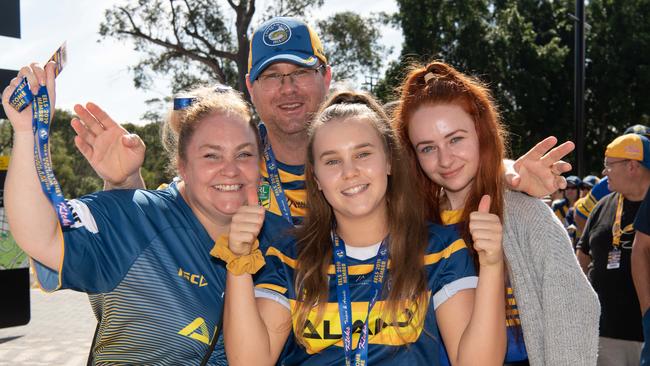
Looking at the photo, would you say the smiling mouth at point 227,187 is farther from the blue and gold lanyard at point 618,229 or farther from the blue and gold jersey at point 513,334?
the blue and gold lanyard at point 618,229

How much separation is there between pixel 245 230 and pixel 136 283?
46cm

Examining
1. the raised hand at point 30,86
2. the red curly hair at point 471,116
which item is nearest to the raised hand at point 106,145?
the raised hand at point 30,86

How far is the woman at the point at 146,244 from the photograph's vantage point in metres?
2.37

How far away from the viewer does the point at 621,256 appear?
5.31 m

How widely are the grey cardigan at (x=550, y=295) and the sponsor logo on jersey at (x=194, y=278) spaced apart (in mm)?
1266

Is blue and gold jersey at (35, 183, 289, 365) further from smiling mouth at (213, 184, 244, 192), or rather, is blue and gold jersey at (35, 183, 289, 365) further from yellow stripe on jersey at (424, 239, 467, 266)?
yellow stripe on jersey at (424, 239, 467, 266)

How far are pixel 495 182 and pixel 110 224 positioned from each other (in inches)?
65.0

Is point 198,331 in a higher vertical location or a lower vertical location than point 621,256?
higher

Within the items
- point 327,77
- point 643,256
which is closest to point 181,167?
point 327,77

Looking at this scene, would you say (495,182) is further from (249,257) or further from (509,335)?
(249,257)

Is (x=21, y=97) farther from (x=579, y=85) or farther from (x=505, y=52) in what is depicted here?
(x=505, y=52)

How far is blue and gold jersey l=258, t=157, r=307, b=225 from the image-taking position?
11.7 feet

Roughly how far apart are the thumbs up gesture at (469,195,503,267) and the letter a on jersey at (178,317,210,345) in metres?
1.09

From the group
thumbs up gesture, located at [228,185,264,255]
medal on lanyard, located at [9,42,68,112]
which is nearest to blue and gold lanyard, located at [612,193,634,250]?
thumbs up gesture, located at [228,185,264,255]
